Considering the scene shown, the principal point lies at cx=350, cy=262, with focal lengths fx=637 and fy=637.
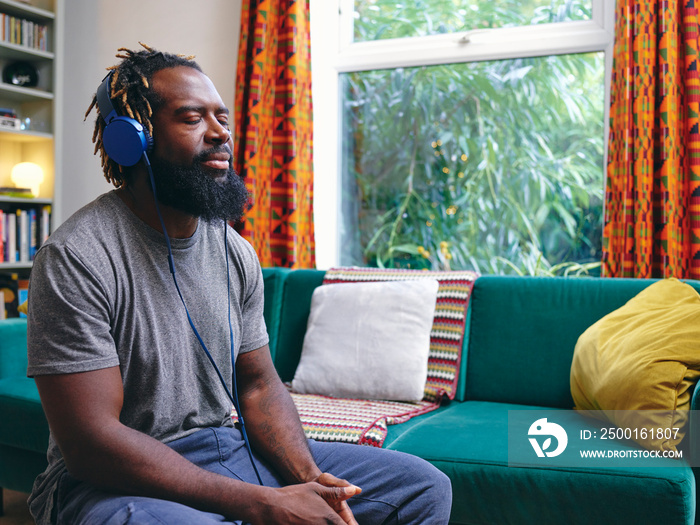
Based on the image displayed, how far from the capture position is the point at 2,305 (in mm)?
3377

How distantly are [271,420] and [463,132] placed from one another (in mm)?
1923

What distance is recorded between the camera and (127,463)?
931 millimetres

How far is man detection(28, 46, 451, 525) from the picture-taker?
93 cm

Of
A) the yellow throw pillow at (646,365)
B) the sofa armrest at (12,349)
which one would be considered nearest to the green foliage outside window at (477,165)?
the yellow throw pillow at (646,365)

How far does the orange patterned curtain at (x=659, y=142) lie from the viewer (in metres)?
2.13

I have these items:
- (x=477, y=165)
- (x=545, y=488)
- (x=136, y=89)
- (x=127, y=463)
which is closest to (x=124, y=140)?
(x=136, y=89)

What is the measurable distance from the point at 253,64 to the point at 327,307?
4.03 feet

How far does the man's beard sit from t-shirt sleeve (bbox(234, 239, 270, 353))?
0.15 m

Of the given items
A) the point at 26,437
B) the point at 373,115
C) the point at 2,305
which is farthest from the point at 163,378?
the point at 2,305

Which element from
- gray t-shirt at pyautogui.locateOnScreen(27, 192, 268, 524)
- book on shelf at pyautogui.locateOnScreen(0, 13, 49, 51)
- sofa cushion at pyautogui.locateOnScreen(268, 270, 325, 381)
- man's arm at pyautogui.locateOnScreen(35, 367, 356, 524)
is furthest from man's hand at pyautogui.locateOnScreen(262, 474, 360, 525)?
book on shelf at pyautogui.locateOnScreen(0, 13, 49, 51)

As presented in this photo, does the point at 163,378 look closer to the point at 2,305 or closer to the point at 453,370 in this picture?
the point at 453,370

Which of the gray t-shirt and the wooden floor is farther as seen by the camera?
the wooden floor

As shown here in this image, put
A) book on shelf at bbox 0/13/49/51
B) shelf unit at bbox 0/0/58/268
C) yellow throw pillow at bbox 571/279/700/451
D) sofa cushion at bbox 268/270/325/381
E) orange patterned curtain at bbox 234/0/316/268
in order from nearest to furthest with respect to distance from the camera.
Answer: yellow throw pillow at bbox 571/279/700/451, sofa cushion at bbox 268/270/325/381, orange patterned curtain at bbox 234/0/316/268, book on shelf at bbox 0/13/49/51, shelf unit at bbox 0/0/58/268

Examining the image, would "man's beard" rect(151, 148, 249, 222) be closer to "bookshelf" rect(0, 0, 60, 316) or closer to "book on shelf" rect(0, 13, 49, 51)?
"bookshelf" rect(0, 0, 60, 316)
